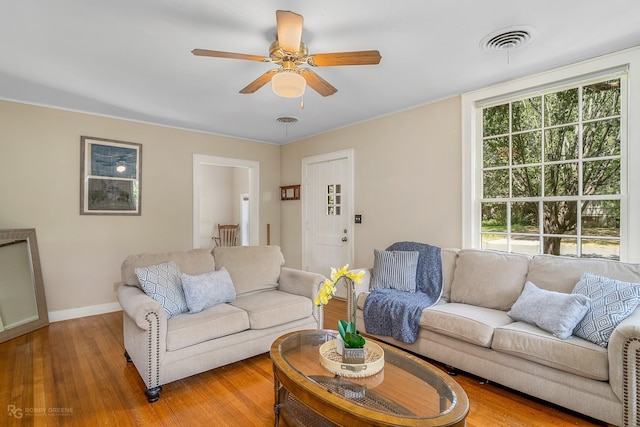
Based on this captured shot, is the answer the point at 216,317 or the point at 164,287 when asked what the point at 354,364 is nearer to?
the point at 216,317

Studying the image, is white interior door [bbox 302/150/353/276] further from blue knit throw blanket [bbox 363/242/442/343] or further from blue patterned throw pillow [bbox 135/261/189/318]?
blue patterned throw pillow [bbox 135/261/189/318]

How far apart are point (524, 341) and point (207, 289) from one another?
2323 millimetres

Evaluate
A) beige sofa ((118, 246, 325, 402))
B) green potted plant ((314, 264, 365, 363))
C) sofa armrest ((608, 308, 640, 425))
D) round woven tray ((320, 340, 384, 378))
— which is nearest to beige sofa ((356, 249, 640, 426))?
sofa armrest ((608, 308, 640, 425))

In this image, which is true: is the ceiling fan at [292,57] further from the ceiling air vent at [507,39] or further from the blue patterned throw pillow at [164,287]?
the blue patterned throw pillow at [164,287]

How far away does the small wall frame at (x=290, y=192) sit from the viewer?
542 centimetres

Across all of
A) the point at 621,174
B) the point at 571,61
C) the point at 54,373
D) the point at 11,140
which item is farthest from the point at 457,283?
the point at 11,140

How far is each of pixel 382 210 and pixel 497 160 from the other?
4.59 feet

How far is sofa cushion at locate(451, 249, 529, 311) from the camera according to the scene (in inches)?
105

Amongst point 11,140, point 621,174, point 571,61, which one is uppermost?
point 571,61

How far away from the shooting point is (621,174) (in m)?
2.58

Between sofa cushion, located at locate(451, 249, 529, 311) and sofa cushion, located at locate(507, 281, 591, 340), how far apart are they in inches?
9.2

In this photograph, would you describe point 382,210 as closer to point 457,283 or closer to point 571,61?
point 457,283

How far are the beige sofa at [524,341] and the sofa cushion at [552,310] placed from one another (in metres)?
0.06

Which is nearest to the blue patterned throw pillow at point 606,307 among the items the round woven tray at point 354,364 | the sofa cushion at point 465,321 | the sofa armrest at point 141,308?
the sofa cushion at point 465,321
